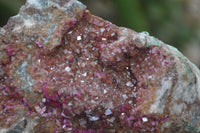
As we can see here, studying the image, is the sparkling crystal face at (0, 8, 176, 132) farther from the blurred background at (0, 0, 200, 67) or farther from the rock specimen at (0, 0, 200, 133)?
the blurred background at (0, 0, 200, 67)

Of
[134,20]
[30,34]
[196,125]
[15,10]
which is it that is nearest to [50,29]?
[30,34]

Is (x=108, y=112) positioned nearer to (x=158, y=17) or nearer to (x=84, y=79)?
(x=84, y=79)

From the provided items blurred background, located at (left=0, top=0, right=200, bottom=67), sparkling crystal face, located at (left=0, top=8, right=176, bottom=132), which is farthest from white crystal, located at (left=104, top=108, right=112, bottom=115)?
blurred background, located at (left=0, top=0, right=200, bottom=67)

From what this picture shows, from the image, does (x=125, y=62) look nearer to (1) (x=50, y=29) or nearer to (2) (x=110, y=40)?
(2) (x=110, y=40)

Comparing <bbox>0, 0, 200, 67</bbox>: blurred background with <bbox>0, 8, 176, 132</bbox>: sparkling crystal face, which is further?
<bbox>0, 0, 200, 67</bbox>: blurred background

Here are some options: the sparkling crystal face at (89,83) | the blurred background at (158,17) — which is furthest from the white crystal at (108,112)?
the blurred background at (158,17)

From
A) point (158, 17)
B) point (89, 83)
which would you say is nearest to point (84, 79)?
point (89, 83)
